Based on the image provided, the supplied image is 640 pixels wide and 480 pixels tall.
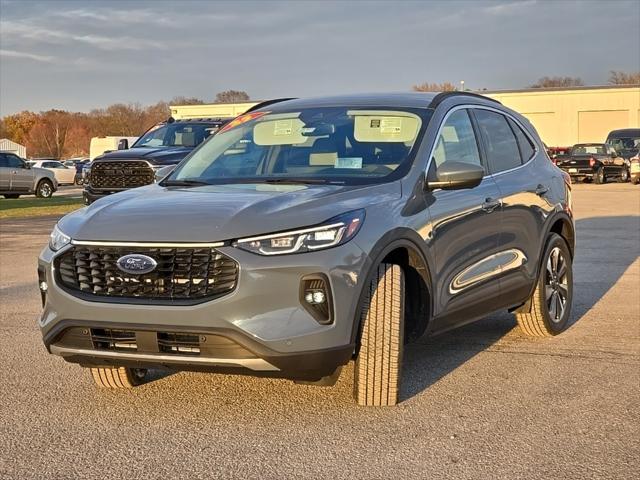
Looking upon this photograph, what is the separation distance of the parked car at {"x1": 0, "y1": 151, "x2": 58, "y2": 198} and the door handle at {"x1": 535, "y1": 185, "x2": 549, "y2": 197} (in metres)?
28.5

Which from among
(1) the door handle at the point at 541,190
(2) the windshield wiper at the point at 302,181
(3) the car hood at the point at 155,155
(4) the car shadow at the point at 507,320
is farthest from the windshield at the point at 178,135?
(2) the windshield wiper at the point at 302,181

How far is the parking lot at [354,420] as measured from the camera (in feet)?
13.1

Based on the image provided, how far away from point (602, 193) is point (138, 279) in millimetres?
26657

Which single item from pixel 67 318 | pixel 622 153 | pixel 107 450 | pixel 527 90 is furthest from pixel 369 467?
pixel 527 90

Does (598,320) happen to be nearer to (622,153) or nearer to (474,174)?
(474,174)

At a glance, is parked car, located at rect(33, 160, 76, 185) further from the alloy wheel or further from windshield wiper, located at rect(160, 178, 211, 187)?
windshield wiper, located at rect(160, 178, 211, 187)

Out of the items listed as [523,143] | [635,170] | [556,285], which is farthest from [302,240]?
[635,170]

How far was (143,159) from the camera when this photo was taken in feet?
50.3

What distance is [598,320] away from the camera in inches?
294

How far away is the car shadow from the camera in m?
5.73

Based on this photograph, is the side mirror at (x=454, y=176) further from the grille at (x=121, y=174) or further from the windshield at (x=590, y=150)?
the windshield at (x=590, y=150)

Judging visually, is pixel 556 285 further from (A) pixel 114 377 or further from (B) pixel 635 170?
(B) pixel 635 170

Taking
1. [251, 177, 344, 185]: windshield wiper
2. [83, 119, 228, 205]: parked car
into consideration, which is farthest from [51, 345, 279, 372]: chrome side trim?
[83, 119, 228, 205]: parked car

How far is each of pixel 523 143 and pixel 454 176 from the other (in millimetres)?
1936
